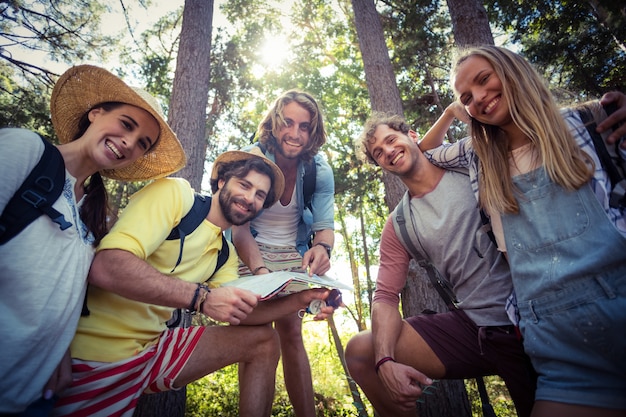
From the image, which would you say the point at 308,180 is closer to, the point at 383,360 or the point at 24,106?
the point at 383,360

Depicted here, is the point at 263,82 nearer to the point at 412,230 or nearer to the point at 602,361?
the point at 412,230

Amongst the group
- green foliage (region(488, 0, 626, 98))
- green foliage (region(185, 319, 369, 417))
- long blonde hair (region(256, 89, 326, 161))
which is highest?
green foliage (region(488, 0, 626, 98))

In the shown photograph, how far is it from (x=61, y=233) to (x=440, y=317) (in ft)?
8.40

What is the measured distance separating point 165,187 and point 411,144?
2.05 m

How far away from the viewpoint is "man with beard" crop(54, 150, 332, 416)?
1672 mm

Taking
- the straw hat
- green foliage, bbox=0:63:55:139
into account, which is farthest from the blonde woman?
green foliage, bbox=0:63:55:139

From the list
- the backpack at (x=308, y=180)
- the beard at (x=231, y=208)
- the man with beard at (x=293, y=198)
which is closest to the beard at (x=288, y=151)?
the man with beard at (x=293, y=198)

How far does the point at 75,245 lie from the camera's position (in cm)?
160

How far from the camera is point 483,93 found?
2021mm

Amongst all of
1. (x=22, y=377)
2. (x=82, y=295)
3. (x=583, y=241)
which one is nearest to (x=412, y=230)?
(x=583, y=241)

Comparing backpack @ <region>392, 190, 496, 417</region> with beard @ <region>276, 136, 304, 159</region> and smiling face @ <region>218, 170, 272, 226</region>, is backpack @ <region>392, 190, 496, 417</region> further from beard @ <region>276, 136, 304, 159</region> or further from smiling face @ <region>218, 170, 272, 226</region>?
beard @ <region>276, 136, 304, 159</region>

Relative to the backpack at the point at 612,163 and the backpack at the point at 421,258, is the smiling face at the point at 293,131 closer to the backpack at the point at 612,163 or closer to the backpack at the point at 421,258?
the backpack at the point at 421,258

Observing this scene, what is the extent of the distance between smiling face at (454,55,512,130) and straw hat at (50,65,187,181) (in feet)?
7.01

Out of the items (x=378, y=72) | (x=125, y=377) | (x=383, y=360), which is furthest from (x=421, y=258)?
(x=378, y=72)
